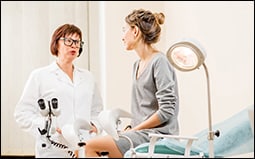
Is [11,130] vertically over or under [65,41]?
under

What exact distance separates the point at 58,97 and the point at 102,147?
34 centimetres

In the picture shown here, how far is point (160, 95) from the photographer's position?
1998 millimetres

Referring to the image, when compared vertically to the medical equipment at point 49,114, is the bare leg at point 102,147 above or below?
below

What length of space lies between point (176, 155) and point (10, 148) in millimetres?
831

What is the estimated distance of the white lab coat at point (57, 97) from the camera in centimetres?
201

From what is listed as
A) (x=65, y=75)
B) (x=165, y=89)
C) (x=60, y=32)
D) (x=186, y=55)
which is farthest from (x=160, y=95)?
(x=60, y=32)

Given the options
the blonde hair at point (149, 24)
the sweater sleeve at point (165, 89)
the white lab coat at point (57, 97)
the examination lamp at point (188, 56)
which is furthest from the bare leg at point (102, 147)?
the blonde hair at point (149, 24)

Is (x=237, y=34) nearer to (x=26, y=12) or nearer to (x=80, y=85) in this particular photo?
(x=80, y=85)

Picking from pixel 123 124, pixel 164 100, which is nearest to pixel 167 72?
pixel 164 100

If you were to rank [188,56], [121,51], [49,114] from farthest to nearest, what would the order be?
[121,51], [49,114], [188,56]

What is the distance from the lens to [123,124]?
193 centimetres

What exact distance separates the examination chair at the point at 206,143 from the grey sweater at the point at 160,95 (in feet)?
0.46

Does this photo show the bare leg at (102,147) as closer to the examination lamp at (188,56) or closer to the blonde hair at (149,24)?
the examination lamp at (188,56)

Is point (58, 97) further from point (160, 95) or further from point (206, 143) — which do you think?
point (206, 143)
